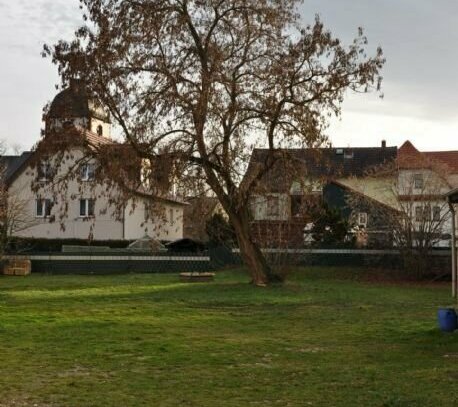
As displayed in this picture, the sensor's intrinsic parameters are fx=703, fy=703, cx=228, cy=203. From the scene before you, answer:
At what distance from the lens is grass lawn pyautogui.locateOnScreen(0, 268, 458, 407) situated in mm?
8422

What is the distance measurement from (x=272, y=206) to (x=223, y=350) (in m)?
16.6

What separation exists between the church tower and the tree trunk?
632cm

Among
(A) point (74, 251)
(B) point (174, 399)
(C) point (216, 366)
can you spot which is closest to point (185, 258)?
(A) point (74, 251)

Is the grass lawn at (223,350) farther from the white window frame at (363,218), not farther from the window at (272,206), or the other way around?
the white window frame at (363,218)

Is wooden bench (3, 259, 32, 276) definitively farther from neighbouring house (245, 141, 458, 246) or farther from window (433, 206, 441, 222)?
window (433, 206, 441, 222)

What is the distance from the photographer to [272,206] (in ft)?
93.4

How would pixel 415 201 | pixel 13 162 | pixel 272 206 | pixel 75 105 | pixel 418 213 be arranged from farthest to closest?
1. pixel 13 162
2. pixel 415 201
3. pixel 418 213
4. pixel 272 206
5. pixel 75 105

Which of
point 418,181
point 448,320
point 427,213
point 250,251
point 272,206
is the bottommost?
point 448,320

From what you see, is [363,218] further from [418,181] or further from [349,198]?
[418,181]

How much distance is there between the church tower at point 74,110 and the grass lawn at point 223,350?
19.8 feet

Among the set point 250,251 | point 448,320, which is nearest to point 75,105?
point 250,251

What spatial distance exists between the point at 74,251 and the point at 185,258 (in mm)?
6175

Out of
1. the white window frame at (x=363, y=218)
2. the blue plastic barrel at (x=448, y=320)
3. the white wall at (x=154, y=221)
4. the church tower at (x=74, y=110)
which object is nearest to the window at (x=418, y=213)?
the white window frame at (x=363, y=218)

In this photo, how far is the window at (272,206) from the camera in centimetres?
2734
